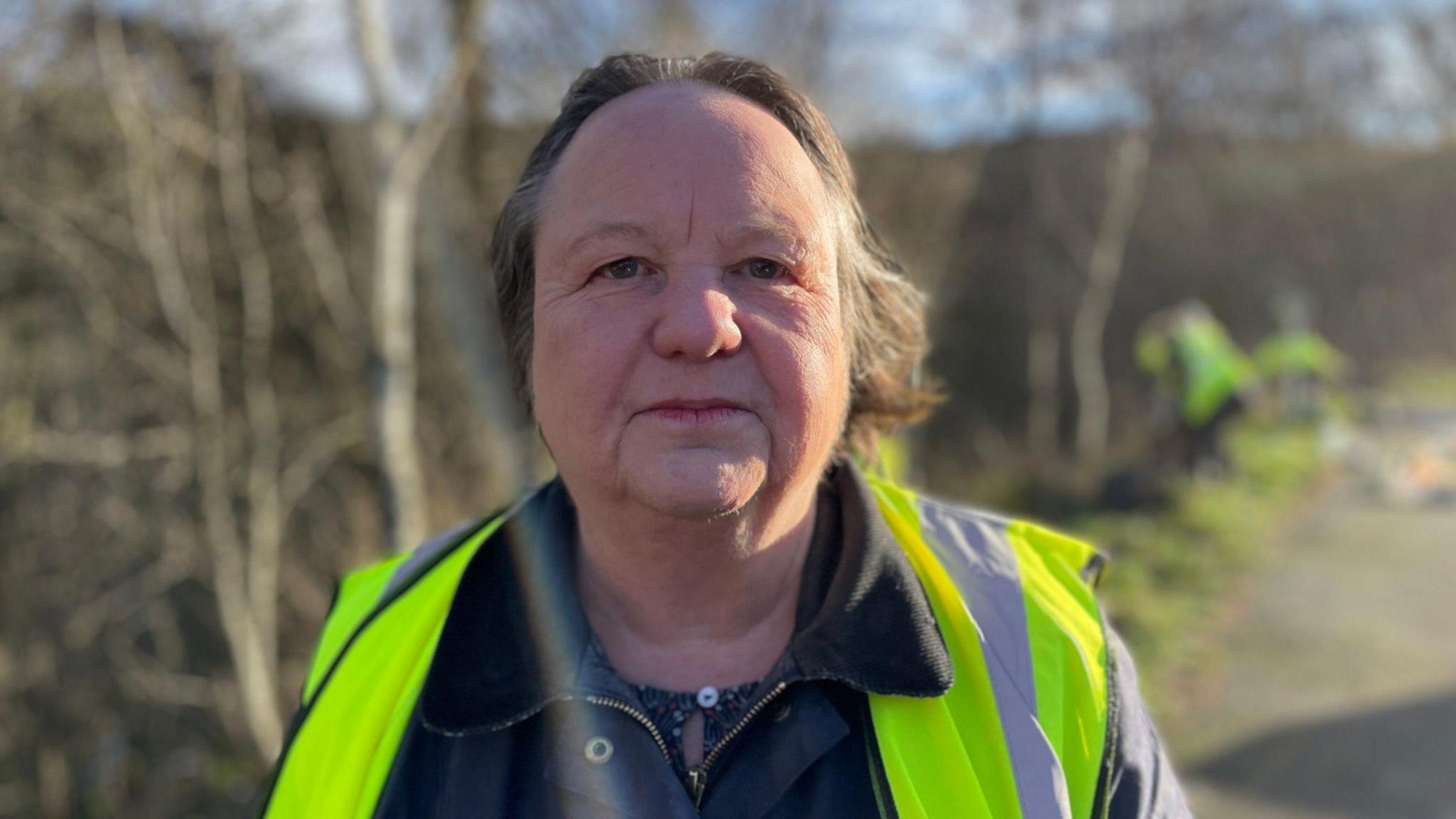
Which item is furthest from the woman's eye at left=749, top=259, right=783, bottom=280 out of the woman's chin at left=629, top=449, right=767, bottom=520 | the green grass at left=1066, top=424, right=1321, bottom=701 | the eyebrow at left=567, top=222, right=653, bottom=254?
the green grass at left=1066, top=424, right=1321, bottom=701

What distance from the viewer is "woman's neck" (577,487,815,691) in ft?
4.68

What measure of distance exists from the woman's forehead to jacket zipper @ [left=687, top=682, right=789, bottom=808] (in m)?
0.62

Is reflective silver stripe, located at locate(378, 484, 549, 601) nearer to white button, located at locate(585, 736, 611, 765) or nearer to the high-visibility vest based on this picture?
white button, located at locate(585, 736, 611, 765)

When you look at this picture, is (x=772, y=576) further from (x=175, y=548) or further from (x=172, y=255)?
(x=175, y=548)

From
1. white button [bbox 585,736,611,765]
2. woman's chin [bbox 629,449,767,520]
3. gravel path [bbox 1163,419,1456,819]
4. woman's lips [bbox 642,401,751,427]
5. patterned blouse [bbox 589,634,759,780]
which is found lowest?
gravel path [bbox 1163,419,1456,819]

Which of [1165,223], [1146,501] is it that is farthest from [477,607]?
[1165,223]

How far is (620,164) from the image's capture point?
137cm

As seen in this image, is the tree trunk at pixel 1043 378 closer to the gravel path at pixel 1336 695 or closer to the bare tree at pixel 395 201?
the gravel path at pixel 1336 695

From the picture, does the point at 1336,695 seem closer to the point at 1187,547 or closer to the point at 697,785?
the point at 1187,547

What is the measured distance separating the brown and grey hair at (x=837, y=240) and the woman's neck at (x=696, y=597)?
11.9 inches

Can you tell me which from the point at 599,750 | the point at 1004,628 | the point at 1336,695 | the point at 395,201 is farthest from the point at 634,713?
the point at 1336,695

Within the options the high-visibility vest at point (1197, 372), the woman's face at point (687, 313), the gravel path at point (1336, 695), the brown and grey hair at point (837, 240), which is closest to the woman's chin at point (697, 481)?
the woman's face at point (687, 313)

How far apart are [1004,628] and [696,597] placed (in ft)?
1.39

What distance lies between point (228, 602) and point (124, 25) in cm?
284
